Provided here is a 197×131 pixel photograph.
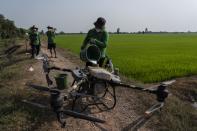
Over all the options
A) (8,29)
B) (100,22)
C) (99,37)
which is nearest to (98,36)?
(99,37)

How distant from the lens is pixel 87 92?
252 inches

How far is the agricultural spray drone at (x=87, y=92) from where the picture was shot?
14.5 feet

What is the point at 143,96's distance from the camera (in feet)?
27.0

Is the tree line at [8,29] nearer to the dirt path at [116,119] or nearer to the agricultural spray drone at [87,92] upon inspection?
the dirt path at [116,119]

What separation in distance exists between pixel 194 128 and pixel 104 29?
2641 mm

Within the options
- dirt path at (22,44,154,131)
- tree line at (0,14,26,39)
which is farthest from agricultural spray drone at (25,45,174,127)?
tree line at (0,14,26,39)

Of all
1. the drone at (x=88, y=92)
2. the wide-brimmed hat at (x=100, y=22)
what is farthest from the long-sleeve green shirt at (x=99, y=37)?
the drone at (x=88, y=92)

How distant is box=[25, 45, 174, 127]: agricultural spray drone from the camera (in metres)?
4.43

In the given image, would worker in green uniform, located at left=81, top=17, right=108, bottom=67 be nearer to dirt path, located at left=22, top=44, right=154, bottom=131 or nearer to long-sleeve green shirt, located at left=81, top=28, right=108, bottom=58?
long-sleeve green shirt, located at left=81, top=28, right=108, bottom=58

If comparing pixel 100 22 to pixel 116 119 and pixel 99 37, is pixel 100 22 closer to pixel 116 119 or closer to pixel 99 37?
pixel 99 37

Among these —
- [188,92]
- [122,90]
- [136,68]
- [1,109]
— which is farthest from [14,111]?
Answer: [136,68]

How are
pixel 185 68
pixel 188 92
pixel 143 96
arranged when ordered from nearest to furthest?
pixel 143 96, pixel 188 92, pixel 185 68

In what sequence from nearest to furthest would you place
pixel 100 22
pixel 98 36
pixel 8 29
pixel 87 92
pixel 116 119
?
pixel 87 92 → pixel 116 119 → pixel 100 22 → pixel 98 36 → pixel 8 29

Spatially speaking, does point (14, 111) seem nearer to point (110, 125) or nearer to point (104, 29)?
point (110, 125)
